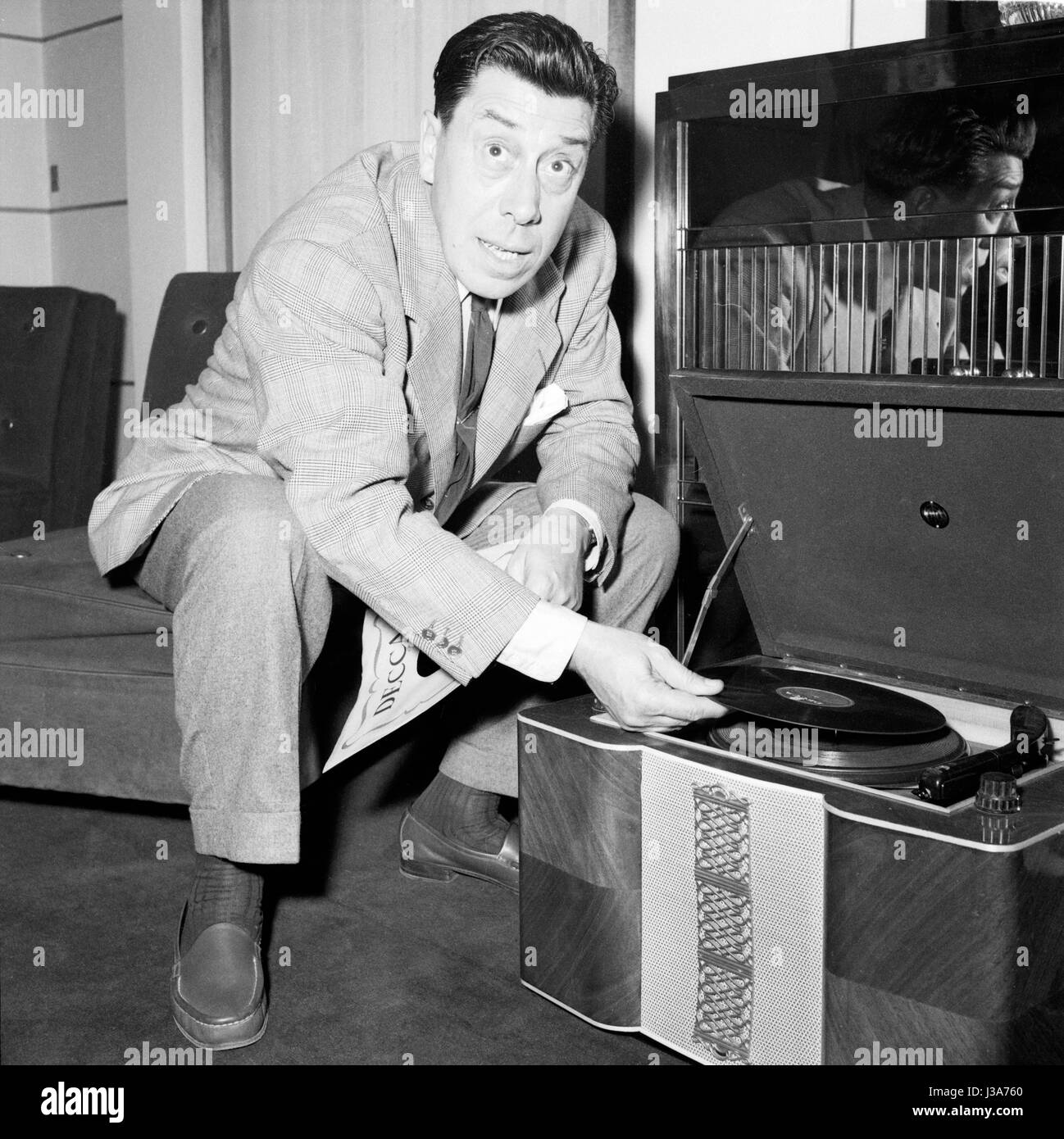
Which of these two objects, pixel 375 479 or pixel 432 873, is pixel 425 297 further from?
pixel 432 873

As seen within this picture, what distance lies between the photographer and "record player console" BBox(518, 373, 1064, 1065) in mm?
1009

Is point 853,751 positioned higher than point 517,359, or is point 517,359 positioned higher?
point 517,359

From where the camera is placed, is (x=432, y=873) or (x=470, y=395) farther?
(x=432, y=873)

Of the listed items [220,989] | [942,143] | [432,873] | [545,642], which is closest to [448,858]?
[432,873]

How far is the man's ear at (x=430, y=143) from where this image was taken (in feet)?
4.95

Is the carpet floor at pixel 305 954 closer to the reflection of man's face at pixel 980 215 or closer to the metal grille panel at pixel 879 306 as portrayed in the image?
the metal grille panel at pixel 879 306

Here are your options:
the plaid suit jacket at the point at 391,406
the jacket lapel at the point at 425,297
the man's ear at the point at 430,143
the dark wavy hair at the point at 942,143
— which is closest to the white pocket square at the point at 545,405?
the plaid suit jacket at the point at 391,406

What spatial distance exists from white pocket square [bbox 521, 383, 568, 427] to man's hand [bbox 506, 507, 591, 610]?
8.0 inches

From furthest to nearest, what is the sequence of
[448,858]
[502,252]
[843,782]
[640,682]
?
[448,858], [502,252], [640,682], [843,782]

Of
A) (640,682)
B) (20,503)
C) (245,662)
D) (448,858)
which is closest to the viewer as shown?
(640,682)

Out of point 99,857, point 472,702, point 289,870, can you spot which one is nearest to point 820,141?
point 472,702

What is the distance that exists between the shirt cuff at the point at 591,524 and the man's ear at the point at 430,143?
437mm

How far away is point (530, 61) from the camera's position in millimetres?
1389

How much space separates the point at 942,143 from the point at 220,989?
134 cm
